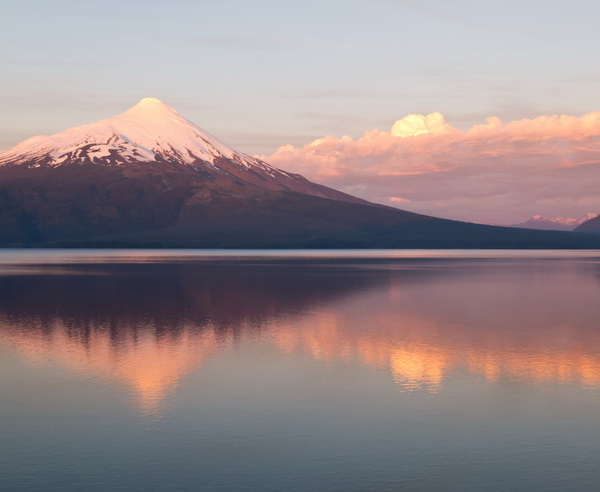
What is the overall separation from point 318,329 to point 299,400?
16496 mm

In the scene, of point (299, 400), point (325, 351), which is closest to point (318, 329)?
point (325, 351)

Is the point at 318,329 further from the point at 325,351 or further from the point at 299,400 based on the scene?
the point at 299,400

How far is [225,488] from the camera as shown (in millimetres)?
15188

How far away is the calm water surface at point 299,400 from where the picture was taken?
53.4ft

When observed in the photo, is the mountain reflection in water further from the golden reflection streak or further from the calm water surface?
the calm water surface

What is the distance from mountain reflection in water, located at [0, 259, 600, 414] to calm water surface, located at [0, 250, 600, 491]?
0.16 metres

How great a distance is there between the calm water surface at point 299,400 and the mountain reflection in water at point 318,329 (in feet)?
0.52

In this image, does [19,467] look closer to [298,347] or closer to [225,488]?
[225,488]

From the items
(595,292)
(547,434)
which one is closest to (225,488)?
(547,434)

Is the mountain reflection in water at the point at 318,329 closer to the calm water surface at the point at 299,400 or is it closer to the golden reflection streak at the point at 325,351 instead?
the golden reflection streak at the point at 325,351

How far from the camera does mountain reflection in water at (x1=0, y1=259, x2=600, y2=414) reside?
28.0 m

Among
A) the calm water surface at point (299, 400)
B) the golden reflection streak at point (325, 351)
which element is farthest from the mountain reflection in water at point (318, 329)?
the calm water surface at point (299, 400)

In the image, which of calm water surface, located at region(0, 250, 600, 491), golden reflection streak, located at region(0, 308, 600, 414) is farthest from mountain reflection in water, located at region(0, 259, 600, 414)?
calm water surface, located at region(0, 250, 600, 491)

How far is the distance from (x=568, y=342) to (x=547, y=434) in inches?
662
